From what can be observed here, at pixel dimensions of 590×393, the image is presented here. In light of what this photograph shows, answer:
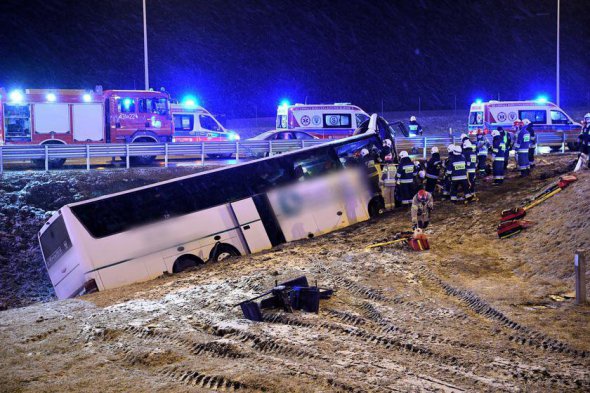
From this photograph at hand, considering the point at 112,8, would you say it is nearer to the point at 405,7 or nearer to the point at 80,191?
the point at 405,7

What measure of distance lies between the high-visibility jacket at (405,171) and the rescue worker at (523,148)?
3.75 m

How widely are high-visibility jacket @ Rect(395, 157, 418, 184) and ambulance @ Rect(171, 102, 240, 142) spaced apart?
12.2m

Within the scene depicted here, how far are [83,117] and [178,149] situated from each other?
4.40 metres

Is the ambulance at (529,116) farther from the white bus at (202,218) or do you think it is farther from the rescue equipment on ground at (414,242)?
the rescue equipment on ground at (414,242)

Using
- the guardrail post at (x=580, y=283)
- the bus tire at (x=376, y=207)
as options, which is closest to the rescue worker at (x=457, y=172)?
the bus tire at (x=376, y=207)

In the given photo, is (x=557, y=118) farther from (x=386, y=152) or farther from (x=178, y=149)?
(x=178, y=149)

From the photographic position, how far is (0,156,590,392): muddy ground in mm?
7582

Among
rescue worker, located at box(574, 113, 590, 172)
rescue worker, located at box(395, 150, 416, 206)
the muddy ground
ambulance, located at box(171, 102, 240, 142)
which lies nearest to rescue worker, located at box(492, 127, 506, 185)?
rescue worker, located at box(574, 113, 590, 172)

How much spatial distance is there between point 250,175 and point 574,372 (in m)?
9.53

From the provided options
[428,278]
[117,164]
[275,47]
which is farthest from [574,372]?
[275,47]

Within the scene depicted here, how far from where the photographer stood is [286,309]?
Answer: 10.1 meters

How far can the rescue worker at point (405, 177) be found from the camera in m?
18.1

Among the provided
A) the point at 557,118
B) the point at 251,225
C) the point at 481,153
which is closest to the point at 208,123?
the point at 481,153

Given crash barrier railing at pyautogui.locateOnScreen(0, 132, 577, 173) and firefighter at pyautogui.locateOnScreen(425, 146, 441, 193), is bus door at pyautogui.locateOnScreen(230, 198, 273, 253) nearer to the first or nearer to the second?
firefighter at pyautogui.locateOnScreen(425, 146, 441, 193)
